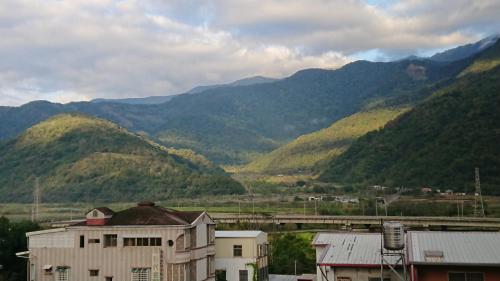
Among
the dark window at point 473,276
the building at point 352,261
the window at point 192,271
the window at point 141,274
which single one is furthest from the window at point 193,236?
the dark window at point 473,276

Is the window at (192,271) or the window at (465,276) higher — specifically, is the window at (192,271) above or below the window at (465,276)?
below

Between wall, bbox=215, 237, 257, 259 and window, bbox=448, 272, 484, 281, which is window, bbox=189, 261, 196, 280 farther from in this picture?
window, bbox=448, 272, 484, 281

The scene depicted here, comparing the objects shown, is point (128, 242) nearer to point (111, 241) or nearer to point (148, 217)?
point (111, 241)

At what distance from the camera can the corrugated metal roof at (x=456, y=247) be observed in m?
26.3

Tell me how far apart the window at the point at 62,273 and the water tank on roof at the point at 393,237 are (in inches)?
986

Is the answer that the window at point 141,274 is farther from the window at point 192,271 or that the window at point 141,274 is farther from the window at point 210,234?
the window at point 210,234

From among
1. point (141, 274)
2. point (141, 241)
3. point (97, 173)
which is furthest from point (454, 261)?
point (97, 173)

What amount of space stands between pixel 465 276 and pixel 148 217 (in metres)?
23.2

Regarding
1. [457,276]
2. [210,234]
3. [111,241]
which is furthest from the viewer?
[210,234]

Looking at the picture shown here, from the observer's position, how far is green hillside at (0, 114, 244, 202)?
6585 inches

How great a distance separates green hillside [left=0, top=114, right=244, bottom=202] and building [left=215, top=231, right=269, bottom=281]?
11454 centimetres

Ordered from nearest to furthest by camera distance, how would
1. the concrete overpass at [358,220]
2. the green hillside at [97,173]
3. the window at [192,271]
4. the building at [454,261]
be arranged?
the building at [454,261], the window at [192,271], the concrete overpass at [358,220], the green hillside at [97,173]

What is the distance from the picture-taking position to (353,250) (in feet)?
98.5

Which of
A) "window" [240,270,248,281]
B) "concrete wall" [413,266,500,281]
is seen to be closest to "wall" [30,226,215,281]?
"window" [240,270,248,281]
